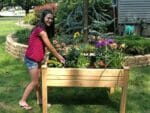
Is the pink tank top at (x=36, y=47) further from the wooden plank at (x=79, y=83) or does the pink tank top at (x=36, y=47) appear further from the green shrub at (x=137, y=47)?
the green shrub at (x=137, y=47)

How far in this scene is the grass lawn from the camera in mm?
6840

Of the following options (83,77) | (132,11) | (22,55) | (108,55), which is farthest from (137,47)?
(132,11)

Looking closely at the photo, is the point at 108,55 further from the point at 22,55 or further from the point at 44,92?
the point at 22,55

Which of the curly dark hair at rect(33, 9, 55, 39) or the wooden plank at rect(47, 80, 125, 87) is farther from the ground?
the curly dark hair at rect(33, 9, 55, 39)

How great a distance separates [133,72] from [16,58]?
306 centimetres

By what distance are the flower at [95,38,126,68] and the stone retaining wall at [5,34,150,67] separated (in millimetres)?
1658

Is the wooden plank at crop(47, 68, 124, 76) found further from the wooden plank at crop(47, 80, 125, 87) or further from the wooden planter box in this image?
the wooden plank at crop(47, 80, 125, 87)

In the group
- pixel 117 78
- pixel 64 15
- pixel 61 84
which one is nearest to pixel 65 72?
pixel 61 84

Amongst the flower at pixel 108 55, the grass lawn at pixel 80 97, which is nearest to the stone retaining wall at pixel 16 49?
the grass lawn at pixel 80 97

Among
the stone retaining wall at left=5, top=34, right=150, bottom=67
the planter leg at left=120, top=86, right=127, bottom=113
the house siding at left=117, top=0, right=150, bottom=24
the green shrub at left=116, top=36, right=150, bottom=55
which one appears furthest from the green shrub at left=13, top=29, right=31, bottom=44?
the planter leg at left=120, top=86, right=127, bottom=113

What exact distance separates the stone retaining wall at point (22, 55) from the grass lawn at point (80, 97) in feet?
1.44

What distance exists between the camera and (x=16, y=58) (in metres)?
10.5

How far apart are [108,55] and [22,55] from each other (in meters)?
4.07

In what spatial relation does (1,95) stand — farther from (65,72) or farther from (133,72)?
(133,72)
